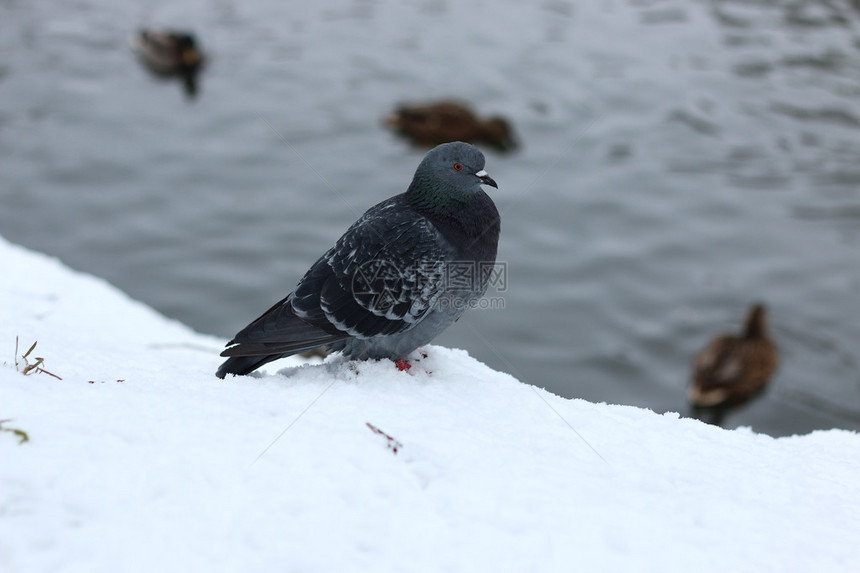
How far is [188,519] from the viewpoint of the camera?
8.98ft

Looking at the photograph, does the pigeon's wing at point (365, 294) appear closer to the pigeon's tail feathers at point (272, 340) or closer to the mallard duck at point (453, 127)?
the pigeon's tail feathers at point (272, 340)

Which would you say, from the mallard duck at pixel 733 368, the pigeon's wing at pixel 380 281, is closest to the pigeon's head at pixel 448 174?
the pigeon's wing at pixel 380 281

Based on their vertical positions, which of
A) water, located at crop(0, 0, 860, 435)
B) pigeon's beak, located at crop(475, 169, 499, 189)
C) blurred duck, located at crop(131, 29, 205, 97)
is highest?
pigeon's beak, located at crop(475, 169, 499, 189)

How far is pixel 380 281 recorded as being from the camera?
444cm

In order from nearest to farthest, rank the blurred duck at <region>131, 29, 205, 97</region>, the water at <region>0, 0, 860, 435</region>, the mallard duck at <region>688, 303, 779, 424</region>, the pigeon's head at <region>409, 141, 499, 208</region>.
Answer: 1. the pigeon's head at <region>409, 141, 499, 208</region>
2. the mallard duck at <region>688, 303, 779, 424</region>
3. the water at <region>0, 0, 860, 435</region>
4. the blurred duck at <region>131, 29, 205, 97</region>

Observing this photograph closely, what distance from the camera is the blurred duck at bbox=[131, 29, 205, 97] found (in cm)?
1781

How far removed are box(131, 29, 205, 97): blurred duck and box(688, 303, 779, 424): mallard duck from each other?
12867 millimetres

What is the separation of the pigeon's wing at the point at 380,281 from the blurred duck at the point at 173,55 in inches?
573

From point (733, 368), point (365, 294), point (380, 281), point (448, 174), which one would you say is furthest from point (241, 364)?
point (733, 368)

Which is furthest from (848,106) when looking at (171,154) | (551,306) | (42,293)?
(42,293)

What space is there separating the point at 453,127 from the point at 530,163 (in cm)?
169

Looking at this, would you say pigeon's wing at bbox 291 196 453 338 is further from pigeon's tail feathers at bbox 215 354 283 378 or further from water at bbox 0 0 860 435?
water at bbox 0 0 860 435

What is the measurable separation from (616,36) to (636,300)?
34.1 feet

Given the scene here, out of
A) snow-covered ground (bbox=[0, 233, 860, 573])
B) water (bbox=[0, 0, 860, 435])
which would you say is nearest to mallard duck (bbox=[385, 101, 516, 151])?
water (bbox=[0, 0, 860, 435])
